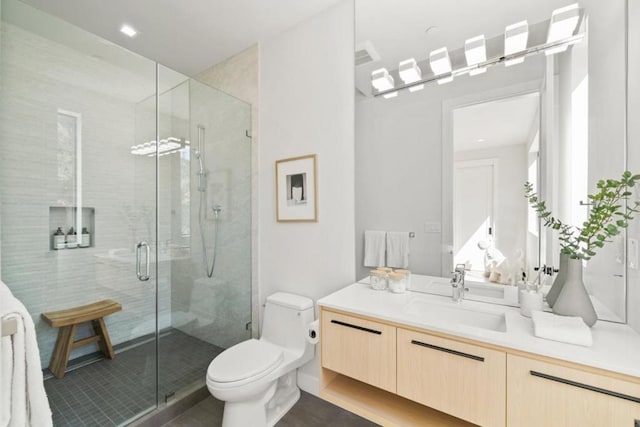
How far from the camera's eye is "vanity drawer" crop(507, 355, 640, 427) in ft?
2.77

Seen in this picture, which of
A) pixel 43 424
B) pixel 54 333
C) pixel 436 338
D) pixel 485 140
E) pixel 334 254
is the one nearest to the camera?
pixel 43 424

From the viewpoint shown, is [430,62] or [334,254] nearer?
[430,62]

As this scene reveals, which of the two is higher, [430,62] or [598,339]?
[430,62]

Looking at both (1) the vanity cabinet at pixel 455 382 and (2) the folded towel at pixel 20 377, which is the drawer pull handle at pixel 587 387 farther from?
(2) the folded towel at pixel 20 377

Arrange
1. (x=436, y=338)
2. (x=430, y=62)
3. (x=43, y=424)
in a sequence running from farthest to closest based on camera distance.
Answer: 1. (x=430, y=62)
2. (x=436, y=338)
3. (x=43, y=424)

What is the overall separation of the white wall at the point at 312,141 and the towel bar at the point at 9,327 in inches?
58.6

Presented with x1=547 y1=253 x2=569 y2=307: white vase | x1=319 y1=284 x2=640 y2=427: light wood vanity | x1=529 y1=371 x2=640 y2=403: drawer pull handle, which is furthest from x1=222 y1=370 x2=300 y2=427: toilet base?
x1=547 y1=253 x2=569 y2=307: white vase

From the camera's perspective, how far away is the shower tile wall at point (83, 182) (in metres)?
1.59

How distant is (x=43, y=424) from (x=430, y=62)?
2.28 meters

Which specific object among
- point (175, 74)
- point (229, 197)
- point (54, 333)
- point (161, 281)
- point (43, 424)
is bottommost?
point (54, 333)

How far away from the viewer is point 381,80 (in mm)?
1801

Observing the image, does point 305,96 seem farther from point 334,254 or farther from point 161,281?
point 161,281

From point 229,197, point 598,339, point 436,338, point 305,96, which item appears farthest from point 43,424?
point 305,96

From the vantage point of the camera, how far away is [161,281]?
6.91 feet
